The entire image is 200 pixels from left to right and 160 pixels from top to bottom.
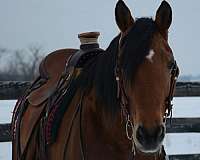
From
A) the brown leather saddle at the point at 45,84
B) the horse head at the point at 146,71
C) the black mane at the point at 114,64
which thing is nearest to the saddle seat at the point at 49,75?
the brown leather saddle at the point at 45,84

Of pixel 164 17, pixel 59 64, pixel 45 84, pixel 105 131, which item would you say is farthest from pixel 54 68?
pixel 164 17

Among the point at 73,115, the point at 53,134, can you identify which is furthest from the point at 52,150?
the point at 73,115

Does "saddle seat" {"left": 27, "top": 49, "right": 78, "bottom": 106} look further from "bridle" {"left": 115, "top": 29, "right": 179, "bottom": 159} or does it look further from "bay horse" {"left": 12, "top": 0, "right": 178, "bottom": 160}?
"bridle" {"left": 115, "top": 29, "right": 179, "bottom": 159}

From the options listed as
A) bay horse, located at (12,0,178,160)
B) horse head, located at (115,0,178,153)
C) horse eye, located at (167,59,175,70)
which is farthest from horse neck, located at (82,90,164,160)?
horse eye, located at (167,59,175,70)

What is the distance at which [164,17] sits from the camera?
204cm

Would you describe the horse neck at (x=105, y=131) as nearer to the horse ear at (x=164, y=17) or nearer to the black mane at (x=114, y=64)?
the black mane at (x=114, y=64)

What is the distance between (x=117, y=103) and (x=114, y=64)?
7.3 inches

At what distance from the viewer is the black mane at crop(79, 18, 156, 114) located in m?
1.91

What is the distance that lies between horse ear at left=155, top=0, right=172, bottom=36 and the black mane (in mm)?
31

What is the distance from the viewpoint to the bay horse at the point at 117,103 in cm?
183

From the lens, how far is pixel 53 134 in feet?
8.70

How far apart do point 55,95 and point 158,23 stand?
1062 mm

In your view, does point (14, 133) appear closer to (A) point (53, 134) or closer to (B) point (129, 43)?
(A) point (53, 134)

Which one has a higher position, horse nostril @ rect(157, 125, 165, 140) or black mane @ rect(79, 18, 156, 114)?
black mane @ rect(79, 18, 156, 114)
